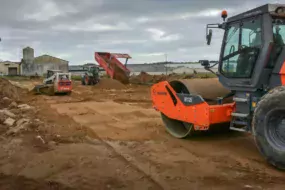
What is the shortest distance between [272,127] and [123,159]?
98.7 inches

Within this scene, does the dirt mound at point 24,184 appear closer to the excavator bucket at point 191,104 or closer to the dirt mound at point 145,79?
the excavator bucket at point 191,104

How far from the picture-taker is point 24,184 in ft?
15.4

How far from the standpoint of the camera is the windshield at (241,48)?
20.3ft

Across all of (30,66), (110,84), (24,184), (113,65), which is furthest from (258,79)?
(30,66)

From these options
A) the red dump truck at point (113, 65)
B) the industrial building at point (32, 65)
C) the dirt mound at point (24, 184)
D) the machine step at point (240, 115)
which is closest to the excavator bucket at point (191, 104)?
the machine step at point (240, 115)

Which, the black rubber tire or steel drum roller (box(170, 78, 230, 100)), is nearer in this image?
steel drum roller (box(170, 78, 230, 100))

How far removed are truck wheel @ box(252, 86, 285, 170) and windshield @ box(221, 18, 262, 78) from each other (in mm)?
1105

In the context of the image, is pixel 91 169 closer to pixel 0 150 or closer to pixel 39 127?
pixel 0 150

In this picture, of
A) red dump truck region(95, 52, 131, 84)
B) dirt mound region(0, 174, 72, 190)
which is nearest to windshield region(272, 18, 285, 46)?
dirt mound region(0, 174, 72, 190)

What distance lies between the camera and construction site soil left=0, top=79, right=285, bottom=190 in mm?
4785

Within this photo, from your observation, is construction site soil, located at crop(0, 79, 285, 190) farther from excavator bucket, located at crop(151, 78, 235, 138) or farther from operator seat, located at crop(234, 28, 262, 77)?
operator seat, located at crop(234, 28, 262, 77)

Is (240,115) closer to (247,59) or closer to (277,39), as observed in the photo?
(247,59)

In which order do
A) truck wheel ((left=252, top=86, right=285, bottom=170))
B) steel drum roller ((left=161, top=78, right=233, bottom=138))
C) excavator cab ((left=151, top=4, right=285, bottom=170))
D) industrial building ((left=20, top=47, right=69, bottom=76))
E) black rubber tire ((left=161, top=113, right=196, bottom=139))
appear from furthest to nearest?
industrial building ((left=20, top=47, right=69, bottom=76)), black rubber tire ((left=161, top=113, right=196, bottom=139)), steel drum roller ((left=161, top=78, right=233, bottom=138)), excavator cab ((left=151, top=4, right=285, bottom=170)), truck wheel ((left=252, top=86, right=285, bottom=170))

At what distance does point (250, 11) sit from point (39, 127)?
5873mm
